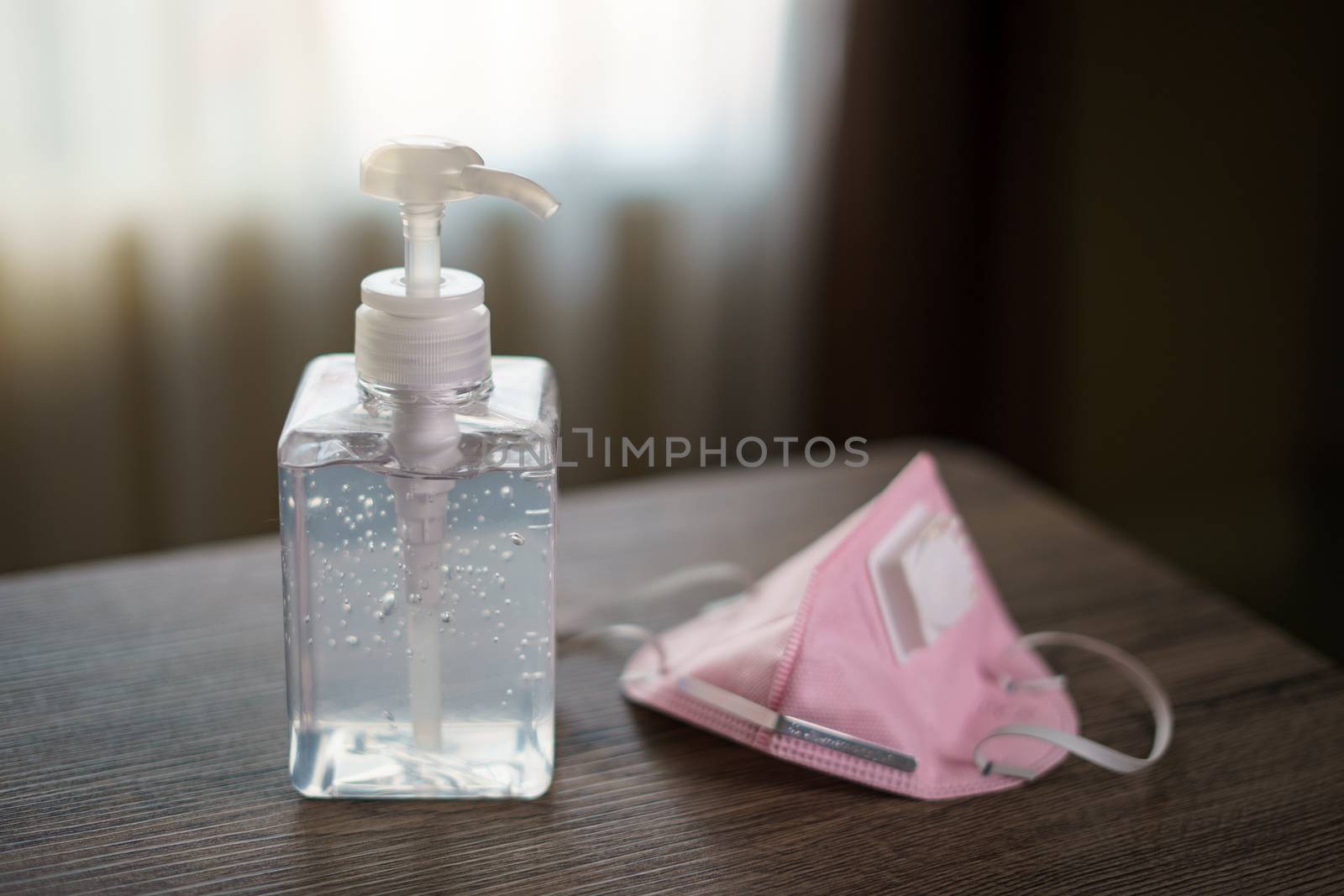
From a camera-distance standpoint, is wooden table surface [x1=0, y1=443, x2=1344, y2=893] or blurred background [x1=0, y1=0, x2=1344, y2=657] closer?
wooden table surface [x1=0, y1=443, x2=1344, y2=893]

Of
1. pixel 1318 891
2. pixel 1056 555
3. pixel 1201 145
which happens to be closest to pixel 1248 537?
pixel 1201 145

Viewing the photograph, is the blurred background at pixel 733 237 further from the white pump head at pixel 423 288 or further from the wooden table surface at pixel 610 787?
the white pump head at pixel 423 288

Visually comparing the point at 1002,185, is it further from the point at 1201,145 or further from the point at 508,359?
the point at 508,359

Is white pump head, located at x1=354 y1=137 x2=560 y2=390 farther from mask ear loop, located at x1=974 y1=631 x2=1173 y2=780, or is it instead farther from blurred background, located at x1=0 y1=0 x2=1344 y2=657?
blurred background, located at x1=0 y1=0 x2=1344 y2=657

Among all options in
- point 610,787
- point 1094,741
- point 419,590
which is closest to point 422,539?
point 419,590

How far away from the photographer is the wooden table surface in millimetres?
511

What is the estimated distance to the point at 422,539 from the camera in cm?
54

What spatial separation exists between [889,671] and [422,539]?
0.76ft

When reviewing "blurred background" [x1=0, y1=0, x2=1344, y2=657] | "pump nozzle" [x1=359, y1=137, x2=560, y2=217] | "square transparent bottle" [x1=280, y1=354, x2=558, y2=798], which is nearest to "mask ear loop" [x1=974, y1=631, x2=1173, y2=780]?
"square transparent bottle" [x1=280, y1=354, x2=558, y2=798]

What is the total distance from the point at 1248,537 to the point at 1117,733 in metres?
1.05

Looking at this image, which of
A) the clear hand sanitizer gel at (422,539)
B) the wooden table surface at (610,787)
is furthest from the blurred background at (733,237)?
the clear hand sanitizer gel at (422,539)

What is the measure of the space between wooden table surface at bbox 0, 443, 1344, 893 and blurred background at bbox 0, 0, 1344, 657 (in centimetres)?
68

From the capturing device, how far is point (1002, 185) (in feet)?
5.29

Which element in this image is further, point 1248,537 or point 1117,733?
point 1248,537
